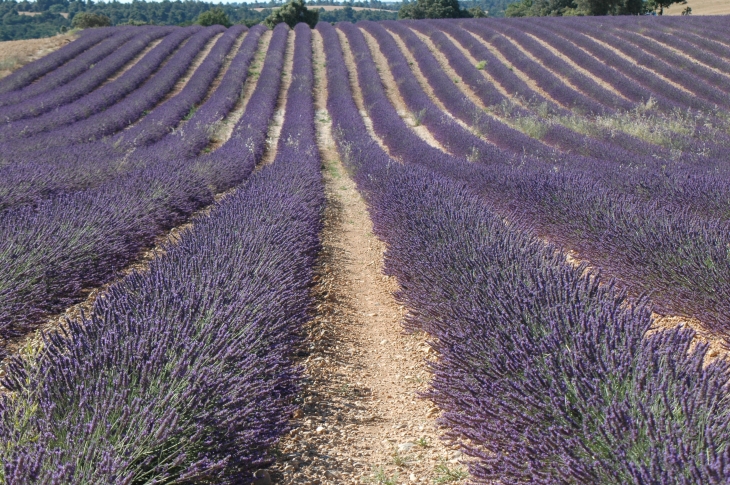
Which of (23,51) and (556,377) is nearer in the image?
(556,377)

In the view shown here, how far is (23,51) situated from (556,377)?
22.5 m

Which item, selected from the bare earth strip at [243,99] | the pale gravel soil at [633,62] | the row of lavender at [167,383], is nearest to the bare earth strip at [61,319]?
the row of lavender at [167,383]

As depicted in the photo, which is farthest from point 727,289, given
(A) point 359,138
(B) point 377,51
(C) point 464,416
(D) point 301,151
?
(B) point 377,51

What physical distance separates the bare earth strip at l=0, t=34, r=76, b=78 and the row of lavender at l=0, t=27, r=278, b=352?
11.1m

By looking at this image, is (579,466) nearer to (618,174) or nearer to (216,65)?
(618,174)

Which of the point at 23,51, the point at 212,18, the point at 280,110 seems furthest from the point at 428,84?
the point at 212,18

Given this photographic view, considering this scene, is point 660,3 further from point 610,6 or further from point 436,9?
point 436,9

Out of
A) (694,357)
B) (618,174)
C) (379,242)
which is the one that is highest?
(694,357)

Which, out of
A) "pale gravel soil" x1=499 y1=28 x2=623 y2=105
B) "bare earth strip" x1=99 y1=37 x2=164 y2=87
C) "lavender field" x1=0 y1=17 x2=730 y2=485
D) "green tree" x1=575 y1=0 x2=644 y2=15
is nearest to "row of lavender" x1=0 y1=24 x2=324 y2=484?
"lavender field" x1=0 y1=17 x2=730 y2=485

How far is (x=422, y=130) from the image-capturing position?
13.7 m

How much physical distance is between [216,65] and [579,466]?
65.4 ft

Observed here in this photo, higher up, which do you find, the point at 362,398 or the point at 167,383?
the point at 167,383

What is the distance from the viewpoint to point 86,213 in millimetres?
4566

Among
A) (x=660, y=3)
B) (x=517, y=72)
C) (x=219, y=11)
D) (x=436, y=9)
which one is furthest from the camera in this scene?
(x=219, y=11)
